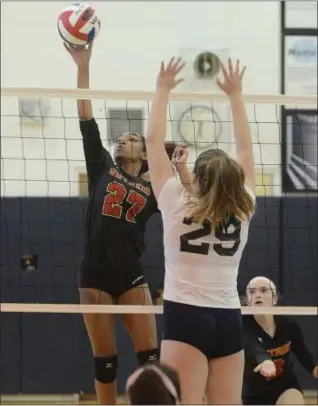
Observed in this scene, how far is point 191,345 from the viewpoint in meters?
2.65

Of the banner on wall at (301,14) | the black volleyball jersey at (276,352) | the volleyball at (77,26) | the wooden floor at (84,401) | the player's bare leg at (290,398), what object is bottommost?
the wooden floor at (84,401)

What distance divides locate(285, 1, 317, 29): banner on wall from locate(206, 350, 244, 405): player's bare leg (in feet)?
16.7

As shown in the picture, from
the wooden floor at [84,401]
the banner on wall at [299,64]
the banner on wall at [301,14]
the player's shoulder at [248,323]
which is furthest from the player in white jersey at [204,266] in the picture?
the banner on wall at [301,14]

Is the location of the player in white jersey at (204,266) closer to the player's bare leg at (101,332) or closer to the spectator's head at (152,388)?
the spectator's head at (152,388)

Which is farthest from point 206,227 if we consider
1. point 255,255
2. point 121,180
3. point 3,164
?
point 3,164

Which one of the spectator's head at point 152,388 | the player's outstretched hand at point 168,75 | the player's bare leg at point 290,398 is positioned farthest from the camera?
the player's bare leg at point 290,398

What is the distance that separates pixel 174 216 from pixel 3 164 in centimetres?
447

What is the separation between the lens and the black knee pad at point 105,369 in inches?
146

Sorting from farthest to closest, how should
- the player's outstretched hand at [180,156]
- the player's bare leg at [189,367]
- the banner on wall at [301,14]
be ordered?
the banner on wall at [301,14], the player's outstretched hand at [180,156], the player's bare leg at [189,367]

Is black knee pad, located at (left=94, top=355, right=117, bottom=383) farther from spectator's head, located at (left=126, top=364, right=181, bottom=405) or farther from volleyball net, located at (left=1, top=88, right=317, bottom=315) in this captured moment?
volleyball net, located at (left=1, top=88, right=317, bottom=315)

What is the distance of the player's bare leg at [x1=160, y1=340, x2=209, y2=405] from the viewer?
103 inches

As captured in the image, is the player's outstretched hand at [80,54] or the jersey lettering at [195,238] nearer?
the jersey lettering at [195,238]

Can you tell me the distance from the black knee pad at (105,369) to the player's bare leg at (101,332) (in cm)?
2

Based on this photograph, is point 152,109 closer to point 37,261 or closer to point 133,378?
point 133,378
